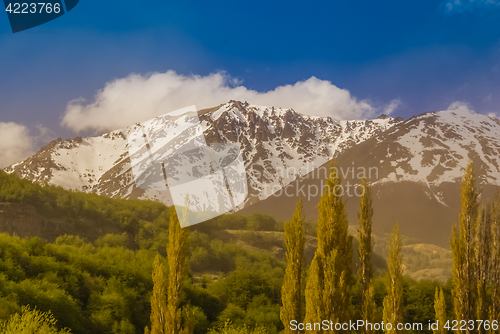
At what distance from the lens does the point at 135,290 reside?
30109 millimetres

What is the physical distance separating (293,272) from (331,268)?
5943 mm

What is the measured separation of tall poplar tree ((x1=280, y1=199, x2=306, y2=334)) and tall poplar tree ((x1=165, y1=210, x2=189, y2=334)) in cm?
481

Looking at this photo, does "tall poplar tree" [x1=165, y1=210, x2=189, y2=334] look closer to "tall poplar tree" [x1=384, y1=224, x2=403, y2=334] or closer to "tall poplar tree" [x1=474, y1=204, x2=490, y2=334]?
"tall poplar tree" [x1=384, y1=224, x2=403, y2=334]

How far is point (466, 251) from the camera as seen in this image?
581 inches

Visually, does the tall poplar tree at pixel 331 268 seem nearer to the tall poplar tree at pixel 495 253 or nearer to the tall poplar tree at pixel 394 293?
the tall poplar tree at pixel 394 293

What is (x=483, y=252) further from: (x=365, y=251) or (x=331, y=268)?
(x=331, y=268)

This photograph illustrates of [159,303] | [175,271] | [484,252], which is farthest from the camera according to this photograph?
[484,252]

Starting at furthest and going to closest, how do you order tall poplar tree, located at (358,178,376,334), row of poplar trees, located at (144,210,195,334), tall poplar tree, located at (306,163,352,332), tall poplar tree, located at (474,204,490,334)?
tall poplar tree, located at (358,178,376,334) → tall poplar tree, located at (474,204,490,334) → row of poplar trees, located at (144,210,195,334) → tall poplar tree, located at (306,163,352,332)

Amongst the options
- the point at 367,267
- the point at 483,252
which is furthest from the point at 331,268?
the point at 483,252

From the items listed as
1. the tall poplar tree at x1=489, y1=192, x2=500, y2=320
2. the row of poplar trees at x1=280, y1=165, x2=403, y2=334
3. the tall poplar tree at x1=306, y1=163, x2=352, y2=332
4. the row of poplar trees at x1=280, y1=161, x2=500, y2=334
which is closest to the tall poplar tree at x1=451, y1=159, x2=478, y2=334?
the row of poplar trees at x1=280, y1=161, x2=500, y2=334

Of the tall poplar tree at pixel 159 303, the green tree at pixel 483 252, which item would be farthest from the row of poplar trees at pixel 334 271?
the tall poplar tree at pixel 159 303

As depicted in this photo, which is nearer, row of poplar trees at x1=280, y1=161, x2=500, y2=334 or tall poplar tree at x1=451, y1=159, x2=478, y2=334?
row of poplar trees at x1=280, y1=161, x2=500, y2=334

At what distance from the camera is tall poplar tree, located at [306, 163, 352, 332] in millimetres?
12945

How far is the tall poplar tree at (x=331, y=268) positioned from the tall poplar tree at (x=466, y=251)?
13.9 ft
